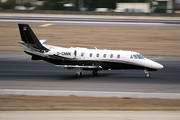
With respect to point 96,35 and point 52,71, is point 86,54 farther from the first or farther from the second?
point 96,35

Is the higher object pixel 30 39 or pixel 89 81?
pixel 30 39

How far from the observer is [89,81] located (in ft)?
85.3

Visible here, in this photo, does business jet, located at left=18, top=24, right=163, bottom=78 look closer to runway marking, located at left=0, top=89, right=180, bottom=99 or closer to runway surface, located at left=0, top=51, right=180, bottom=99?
runway surface, located at left=0, top=51, right=180, bottom=99

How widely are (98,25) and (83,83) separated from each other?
4663 cm

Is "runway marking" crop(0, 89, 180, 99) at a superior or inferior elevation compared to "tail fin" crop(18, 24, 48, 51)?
inferior

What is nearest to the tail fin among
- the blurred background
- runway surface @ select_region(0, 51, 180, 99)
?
runway surface @ select_region(0, 51, 180, 99)
